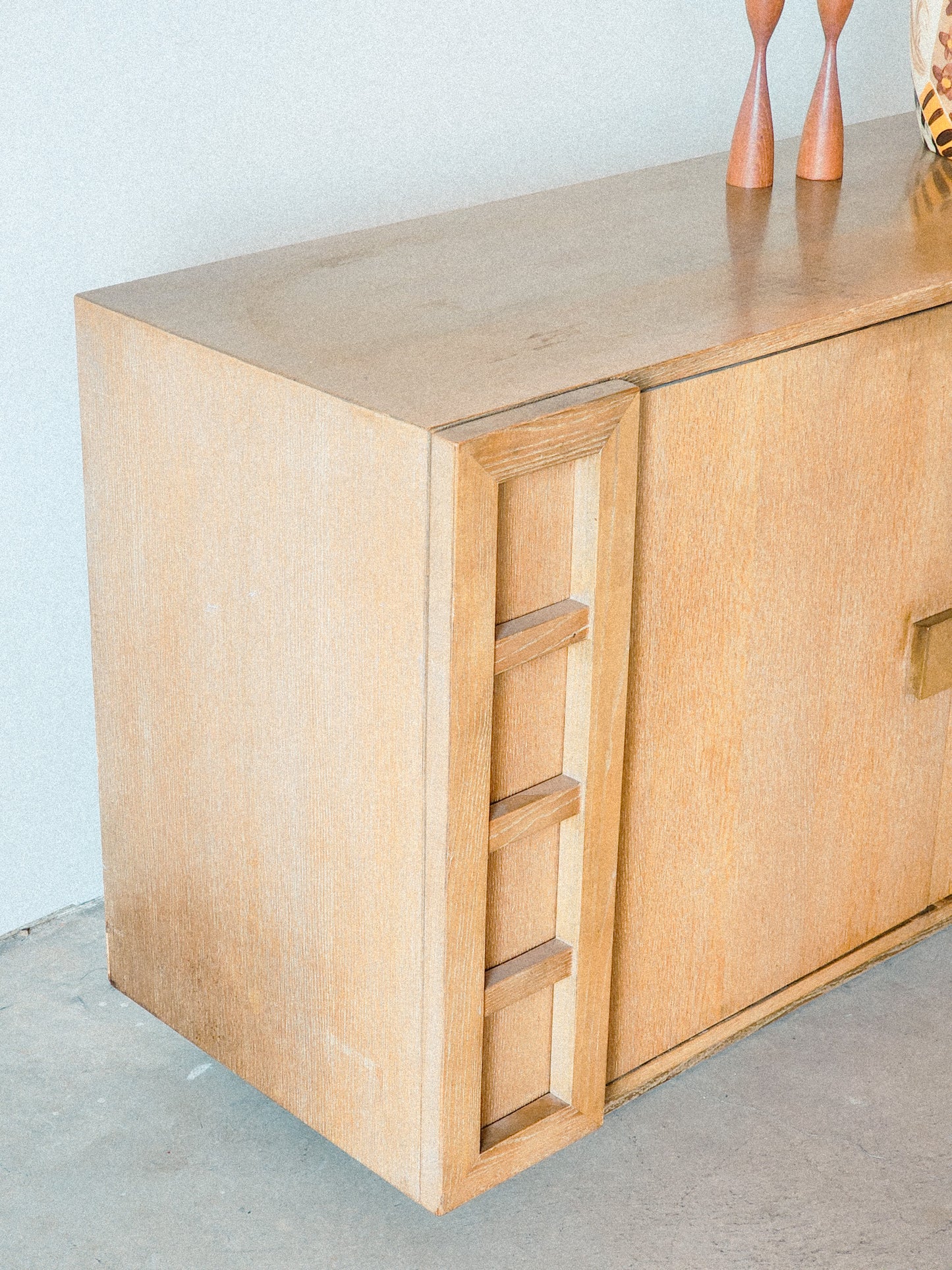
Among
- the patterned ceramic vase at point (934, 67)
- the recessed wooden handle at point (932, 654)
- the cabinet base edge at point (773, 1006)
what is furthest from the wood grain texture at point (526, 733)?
the patterned ceramic vase at point (934, 67)

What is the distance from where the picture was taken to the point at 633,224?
5.74ft

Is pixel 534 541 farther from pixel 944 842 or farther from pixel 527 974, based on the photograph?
pixel 944 842

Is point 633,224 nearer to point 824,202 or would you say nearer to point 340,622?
point 824,202

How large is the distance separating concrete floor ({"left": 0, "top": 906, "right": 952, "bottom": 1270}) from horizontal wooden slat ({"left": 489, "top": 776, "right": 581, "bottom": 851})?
0.42 metres

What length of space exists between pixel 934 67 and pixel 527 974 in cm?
123

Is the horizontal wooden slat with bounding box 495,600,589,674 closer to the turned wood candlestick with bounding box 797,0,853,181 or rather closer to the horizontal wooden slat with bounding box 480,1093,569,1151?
the horizontal wooden slat with bounding box 480,1093,569,1151

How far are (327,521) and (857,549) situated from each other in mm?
561

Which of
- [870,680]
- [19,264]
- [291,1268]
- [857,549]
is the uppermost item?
[19,264]

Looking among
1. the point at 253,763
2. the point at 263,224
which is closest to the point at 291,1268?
the point at 253,763

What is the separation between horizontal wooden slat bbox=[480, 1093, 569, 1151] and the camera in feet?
4.76

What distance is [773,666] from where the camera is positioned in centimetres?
157

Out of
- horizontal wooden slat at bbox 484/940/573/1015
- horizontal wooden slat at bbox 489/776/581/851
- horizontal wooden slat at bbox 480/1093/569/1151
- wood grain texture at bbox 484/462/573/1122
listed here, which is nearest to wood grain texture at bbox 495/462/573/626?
wood grain texture at bbox 484/462/573/1122

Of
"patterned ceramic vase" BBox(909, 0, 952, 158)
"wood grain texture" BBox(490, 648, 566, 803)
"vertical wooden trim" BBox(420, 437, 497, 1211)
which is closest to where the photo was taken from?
"vertical wooden trim" BBox(420, 437, 497, 1211)

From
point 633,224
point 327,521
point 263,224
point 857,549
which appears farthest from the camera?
point 263,224
